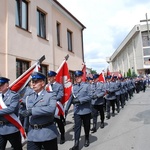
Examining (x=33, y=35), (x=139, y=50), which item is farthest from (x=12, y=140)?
(x=139, y=50)

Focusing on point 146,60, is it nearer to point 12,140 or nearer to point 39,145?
point 12,140

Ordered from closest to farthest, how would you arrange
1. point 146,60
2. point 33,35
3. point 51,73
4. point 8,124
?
point 8,124, point 51,73, point 33,35, point 146,60

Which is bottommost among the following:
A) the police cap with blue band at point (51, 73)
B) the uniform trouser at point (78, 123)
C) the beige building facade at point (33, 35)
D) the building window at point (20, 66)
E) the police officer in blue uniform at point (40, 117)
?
the uniform trouser at point (78, 123)

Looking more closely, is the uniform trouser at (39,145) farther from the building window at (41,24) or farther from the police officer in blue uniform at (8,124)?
the building window at (41,24)

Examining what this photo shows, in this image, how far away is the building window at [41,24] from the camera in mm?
11461

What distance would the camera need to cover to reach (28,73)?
514 cm

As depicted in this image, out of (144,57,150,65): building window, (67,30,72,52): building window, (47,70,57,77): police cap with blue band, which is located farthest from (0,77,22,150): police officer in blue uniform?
(144,57,150,65): building window

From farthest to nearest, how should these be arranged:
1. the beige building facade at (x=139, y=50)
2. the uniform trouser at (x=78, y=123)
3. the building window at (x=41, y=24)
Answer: the beige building facade at (x=139, y=50), the building window at (x=41, y=24), the uniform trouser at (x=78, y=123)

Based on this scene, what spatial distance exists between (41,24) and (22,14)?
1860 mm

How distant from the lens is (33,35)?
10.5m

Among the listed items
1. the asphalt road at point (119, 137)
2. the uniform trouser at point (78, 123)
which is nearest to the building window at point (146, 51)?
the asphalt road at point (119, 137)

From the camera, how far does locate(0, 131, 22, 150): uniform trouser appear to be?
367 centimetres

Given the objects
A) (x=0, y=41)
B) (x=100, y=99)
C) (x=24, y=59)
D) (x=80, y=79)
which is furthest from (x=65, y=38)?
(x=80, y=79)

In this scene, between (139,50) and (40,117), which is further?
(139,50)
